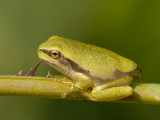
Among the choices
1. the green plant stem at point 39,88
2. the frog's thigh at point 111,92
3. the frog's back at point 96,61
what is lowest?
the frog's thigh at point 111,92

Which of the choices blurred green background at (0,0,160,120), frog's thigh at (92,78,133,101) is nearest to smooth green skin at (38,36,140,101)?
frog's thigh at (92,78,133,101)

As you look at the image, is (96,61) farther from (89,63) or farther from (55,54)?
(55,54)

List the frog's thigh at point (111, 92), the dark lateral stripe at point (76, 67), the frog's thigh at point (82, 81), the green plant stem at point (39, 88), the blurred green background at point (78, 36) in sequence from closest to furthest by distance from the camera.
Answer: the green plant stem at point (39, 88) < the frog's thigh at point (111, 92) < the frog's thigh at point (82, 81) < the dark lateral stripe at point (76, 67) < the blurred green background at point (78, 36)

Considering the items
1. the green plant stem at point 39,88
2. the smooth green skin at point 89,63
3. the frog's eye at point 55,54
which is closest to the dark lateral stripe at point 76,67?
the smooth green skin at point 89,63

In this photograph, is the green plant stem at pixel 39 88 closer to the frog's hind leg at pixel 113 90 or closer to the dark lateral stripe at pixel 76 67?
the frog's hind leg at pixel 113 90

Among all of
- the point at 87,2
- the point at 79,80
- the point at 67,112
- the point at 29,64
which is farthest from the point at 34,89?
the point at 87,2

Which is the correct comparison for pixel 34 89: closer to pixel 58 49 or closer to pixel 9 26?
pixel 58 49

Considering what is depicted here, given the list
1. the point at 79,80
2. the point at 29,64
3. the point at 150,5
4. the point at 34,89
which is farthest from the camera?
the point at 29,64

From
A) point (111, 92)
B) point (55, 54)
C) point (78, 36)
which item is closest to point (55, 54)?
point (55, 54)
